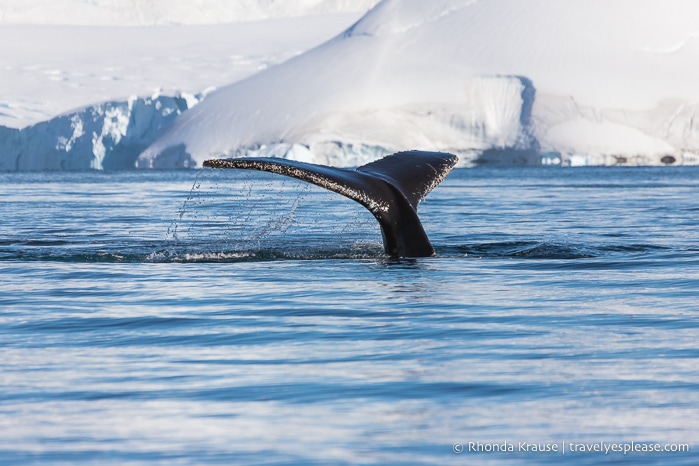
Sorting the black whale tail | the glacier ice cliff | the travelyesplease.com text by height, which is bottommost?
the travelyesplease.com text

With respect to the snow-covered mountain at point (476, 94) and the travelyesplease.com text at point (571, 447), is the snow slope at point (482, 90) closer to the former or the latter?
the snow-covered mountain at point (476, 94)

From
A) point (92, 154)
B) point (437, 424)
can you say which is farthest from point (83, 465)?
point (92, 154)

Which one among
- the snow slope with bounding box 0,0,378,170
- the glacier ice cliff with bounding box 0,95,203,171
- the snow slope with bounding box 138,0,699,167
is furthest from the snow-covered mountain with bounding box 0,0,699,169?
the snow slope with bounding box 0,0,378,170

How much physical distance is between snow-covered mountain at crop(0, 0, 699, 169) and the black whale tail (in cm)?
5265

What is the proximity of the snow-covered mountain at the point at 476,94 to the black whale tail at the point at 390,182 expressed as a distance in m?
52.6

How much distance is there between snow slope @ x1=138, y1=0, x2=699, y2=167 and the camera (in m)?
68.2

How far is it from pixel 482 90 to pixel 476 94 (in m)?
0.56

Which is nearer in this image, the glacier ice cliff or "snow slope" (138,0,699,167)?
the glacier ice cliff

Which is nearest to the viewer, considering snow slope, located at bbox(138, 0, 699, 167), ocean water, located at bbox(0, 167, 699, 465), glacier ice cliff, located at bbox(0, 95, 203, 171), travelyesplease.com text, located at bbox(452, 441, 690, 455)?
travelyesplease.com text, located at bbox(452, 441, 690, 455)

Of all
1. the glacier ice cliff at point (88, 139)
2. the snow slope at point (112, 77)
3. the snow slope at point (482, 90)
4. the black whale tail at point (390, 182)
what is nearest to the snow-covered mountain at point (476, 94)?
the snow slope at point (482, 90)

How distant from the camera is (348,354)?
5676 millimetres

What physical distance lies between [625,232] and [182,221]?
Answer: 20.1 feet

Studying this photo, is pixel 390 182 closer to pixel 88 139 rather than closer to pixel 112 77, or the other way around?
pixel 88 139

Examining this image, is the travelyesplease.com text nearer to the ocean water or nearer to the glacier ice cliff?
the ocean water
